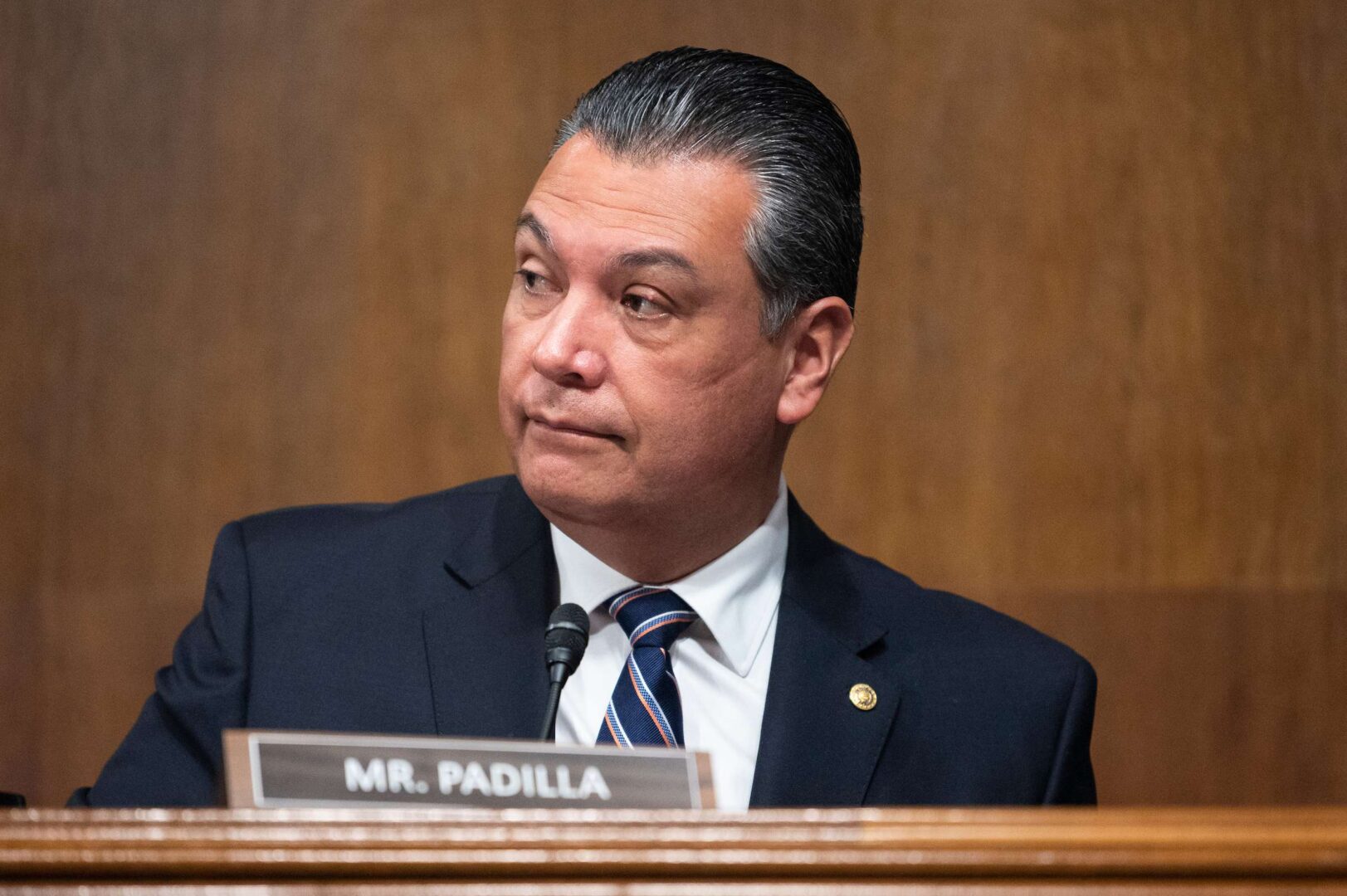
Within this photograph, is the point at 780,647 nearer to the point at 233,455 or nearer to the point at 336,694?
the point at 336,694

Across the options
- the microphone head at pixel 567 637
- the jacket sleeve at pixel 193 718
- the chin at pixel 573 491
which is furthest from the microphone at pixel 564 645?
the jacket sleeve at pixel 193 718

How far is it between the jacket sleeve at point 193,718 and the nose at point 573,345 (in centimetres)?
50

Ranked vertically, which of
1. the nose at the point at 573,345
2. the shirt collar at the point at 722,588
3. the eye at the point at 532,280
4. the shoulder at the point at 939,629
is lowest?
the shoulder at the point at 939,629

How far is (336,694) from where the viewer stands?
1.71 m

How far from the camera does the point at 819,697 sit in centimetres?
178

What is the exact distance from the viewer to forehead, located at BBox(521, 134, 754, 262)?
164 cm

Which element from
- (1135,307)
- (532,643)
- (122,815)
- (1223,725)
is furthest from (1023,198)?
(122,815)

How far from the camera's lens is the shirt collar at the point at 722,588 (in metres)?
1.80

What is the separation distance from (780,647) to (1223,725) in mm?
1423

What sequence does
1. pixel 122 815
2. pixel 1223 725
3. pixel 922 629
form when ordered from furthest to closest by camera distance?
pixel 1223 725 → pixel 922 629 → pixel 122 815

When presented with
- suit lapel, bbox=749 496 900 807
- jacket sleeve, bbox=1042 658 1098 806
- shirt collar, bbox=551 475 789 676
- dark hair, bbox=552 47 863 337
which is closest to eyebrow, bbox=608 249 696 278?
dark hair, bbox=552 47 863 337

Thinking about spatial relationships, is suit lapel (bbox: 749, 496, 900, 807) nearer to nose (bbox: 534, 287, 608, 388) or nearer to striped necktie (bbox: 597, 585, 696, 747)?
striped necktie (bbox: 597, 585, 696, 747)

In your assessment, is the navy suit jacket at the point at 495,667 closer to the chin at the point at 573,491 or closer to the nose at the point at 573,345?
the chin at the point at 573,491

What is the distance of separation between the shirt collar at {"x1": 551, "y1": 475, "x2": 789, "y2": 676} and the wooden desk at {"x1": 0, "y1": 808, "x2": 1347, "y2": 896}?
2.79ft
